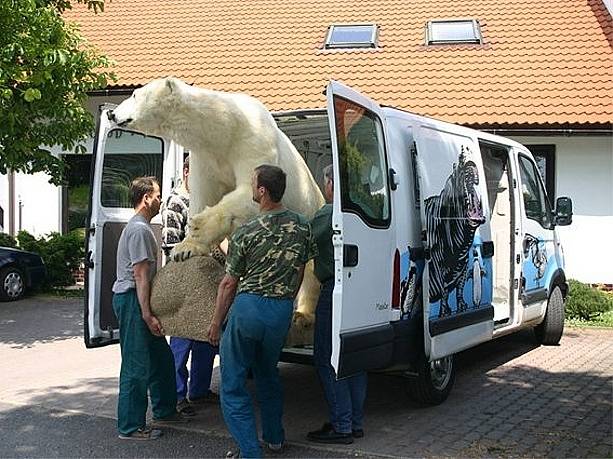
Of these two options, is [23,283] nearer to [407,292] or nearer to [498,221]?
[498,221]

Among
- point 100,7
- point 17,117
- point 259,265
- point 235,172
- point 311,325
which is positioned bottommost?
point 311,325

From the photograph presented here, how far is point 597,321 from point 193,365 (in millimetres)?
6942

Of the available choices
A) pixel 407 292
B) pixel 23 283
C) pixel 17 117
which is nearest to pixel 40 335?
pixel 17 117

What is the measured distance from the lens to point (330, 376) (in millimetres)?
5027

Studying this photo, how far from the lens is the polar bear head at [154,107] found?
4.89m

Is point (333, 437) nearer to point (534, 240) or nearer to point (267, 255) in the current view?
point (267, 255)

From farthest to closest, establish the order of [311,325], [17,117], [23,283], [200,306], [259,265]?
[23,283], [17,117], [311,325], [200,306], [259,265]

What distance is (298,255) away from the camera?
450cm

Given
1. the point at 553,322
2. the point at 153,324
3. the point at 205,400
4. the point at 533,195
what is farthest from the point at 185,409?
the point at 553,322

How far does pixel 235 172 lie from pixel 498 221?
3486 mm

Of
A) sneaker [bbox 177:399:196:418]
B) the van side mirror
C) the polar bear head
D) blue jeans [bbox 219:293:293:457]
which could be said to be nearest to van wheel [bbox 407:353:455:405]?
blue jeans [bbox 219:293:293:457]

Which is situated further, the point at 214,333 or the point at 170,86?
the point at 170,86

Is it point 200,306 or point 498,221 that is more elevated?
point 498,221

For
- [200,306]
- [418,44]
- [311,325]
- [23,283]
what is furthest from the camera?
[418,44]
